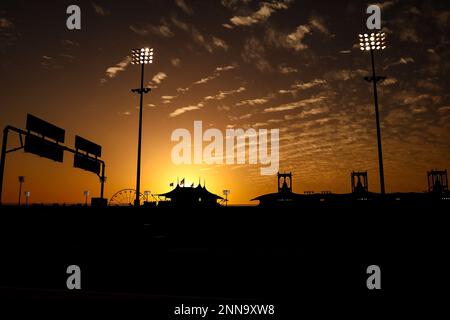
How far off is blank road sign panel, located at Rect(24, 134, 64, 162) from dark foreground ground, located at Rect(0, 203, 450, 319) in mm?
3122

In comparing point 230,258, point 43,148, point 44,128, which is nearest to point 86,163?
point 44,128

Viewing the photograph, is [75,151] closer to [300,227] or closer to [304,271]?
[300,227]

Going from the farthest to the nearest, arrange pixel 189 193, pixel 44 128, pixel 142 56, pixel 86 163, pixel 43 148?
pixel 189 193, pixel 142 56, pixel 86 163, pixel 44 128, pixel 43 148

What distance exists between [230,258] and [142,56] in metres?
22.8

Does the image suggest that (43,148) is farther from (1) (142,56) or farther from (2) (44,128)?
(1) (142,56)

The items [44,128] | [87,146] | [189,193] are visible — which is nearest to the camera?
[44,128]

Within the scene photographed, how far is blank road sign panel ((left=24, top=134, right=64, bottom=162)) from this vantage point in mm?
15995

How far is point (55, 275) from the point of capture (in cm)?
953

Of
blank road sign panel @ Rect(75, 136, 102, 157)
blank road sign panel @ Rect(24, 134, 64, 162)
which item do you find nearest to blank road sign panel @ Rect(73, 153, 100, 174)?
blank road sign panel @ Rect(75, 136, 102, 157)

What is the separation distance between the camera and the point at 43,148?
16672mm

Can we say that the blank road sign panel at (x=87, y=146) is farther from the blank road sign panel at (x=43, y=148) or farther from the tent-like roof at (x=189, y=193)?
the tent-like roof at (x=189, y=193)
